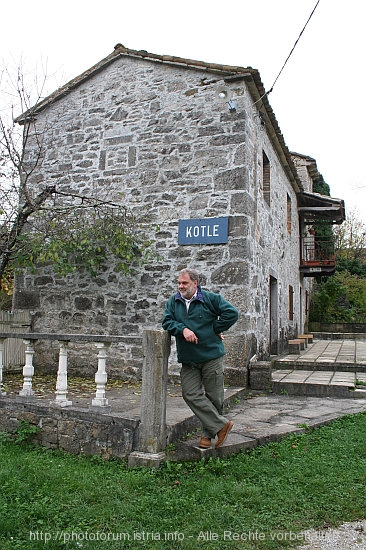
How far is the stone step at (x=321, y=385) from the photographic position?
6766 mm

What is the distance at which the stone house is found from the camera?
292 inches

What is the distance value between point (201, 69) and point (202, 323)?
5384 mm

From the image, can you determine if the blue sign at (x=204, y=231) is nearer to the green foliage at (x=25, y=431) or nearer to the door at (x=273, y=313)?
the door at (x=273, y=313)

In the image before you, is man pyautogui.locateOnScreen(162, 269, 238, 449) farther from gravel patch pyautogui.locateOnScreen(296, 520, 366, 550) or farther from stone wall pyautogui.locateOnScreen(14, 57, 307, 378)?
stone wall pyautogui.locateOnScreen(14, 57, 307, 378)

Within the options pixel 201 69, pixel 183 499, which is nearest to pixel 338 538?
pixel 183 499

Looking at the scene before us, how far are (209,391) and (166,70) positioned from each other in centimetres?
617

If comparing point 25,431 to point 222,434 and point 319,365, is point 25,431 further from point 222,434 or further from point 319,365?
point 319,365

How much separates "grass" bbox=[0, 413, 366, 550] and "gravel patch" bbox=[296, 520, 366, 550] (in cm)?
7

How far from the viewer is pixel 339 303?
21734 mm

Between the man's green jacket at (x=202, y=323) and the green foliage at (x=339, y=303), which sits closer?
the man's green jacket at (x=202, y=323)

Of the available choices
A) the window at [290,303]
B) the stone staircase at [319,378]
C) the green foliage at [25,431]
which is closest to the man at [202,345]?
the green foliage at [25,431]

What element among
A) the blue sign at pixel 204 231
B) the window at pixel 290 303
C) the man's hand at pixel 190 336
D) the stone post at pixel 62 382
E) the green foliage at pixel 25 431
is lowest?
the green foliage at pixel 25 431

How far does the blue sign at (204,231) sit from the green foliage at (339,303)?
14497 mm

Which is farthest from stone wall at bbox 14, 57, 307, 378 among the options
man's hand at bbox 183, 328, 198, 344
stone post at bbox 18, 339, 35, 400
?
man's hand at bbox 183, 328, 198, 344
